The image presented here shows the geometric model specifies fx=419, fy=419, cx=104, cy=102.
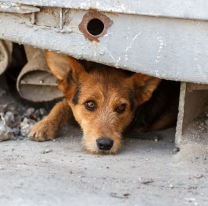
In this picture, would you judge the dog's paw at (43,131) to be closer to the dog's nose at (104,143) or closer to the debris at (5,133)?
the debris at (5,133)

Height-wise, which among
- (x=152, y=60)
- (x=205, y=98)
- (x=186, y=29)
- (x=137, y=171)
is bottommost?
(x=137, y=171)

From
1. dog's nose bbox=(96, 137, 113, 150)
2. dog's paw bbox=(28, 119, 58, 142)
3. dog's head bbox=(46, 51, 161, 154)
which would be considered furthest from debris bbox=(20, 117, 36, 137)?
dog's nose bbox=(96, 137, 113, 150)

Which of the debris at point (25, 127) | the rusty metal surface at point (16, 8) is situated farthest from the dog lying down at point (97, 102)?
the rusty metal surface at point (16, 8)

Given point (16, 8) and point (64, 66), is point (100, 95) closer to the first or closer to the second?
point (64, 66)

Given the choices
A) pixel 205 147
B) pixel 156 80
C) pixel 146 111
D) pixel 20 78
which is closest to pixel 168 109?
pixel 146 111

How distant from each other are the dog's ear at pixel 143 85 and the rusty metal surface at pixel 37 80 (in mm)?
1224

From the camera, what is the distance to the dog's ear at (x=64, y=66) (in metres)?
5.11

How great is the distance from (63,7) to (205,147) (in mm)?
2121

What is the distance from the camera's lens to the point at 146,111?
5934mm

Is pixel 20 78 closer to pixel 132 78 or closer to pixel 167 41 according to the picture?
pixel 132 78

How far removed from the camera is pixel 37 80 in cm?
595

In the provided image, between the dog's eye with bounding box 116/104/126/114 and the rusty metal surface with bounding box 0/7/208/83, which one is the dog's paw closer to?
the dog's eye with bounding box 116/104/126/114

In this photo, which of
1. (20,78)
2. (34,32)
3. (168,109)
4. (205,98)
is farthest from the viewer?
(168,109)

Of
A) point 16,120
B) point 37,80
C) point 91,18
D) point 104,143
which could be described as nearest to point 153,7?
point 91,18
